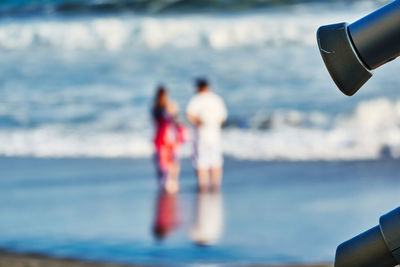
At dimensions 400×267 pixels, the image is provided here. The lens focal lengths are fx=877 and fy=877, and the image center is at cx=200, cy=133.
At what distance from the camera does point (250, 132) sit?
70.5 ft

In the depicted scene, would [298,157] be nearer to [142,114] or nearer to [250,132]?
[250,132]

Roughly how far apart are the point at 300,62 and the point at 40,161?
895 inches

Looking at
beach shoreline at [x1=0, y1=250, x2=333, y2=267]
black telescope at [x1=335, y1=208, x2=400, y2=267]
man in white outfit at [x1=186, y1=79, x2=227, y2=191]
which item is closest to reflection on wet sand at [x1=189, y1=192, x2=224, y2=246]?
man in white outfit at [x1=186, y1=79, x2=227, y2=191]

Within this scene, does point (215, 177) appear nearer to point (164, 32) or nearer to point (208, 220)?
point (208, 220)

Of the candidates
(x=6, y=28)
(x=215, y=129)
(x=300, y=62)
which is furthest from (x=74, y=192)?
(x=6, y=28)

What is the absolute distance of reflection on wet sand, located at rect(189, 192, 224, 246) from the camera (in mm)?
8242

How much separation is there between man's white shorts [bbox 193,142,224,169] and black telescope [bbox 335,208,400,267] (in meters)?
10.1

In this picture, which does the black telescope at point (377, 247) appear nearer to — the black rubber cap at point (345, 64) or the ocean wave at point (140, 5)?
the black rubber cap at point (345, 64)

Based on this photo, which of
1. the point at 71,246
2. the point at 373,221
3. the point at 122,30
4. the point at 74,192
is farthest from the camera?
the point at 122,30

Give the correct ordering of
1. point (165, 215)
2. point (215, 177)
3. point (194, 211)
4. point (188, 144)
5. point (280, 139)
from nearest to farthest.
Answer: point (165, 215)
point (194, 211)
point (215, 177)
point (188, 144)
point (280, 139)

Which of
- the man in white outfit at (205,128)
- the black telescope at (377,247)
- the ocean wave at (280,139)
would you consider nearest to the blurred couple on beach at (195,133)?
the man in white outfit at (205,128)

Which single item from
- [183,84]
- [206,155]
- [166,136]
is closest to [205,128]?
[206,155]

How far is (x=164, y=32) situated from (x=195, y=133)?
31826mm

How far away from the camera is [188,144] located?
58.6 ft
